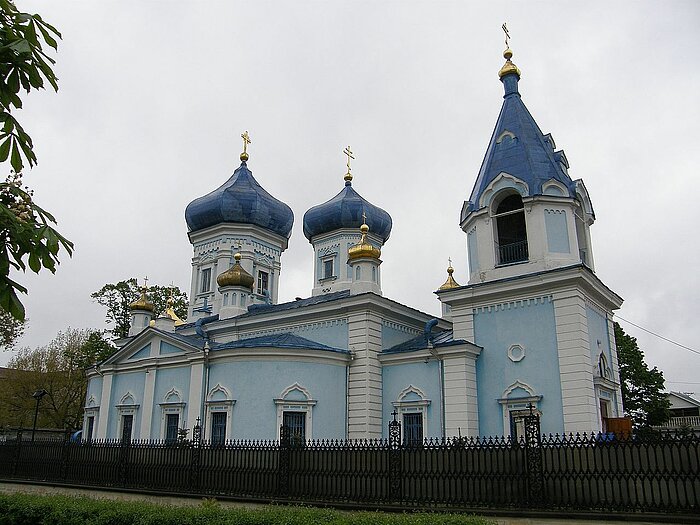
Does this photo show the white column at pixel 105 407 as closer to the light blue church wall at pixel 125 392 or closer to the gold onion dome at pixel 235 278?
the light blue church wall at pixel 125 392

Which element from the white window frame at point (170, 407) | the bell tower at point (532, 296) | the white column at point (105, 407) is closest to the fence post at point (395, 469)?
the bell tower at point (532, 296)

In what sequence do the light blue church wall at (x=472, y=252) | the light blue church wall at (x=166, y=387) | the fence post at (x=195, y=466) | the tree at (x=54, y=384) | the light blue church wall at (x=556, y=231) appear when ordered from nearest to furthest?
the fence post at (x=195, y=466) < the light blue church wall at (x=556, y=231) < the light blue church wall at (x=472, y=252) < the light blue church wall at (x=166, y=387) < the tree at (x=54, y=384)

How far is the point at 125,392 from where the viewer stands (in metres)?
20.2

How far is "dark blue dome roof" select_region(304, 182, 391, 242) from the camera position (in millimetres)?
24031

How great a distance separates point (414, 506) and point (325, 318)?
9.13 meters

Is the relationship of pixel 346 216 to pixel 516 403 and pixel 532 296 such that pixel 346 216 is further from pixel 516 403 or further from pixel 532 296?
pixel 516 403

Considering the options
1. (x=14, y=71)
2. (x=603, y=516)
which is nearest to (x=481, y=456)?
(x=603, y=516)

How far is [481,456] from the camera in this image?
926 cm

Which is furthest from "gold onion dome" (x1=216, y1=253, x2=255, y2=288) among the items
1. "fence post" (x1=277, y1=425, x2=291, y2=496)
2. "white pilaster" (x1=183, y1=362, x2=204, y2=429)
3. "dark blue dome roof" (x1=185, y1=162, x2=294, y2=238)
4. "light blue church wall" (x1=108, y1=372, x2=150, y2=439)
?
"fence post" (x1=277, y1=425, x2=291, y2=496)

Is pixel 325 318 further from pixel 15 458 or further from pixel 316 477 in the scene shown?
pixel 15 458

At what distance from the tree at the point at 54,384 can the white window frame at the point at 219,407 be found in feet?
54.5

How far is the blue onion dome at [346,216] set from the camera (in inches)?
946

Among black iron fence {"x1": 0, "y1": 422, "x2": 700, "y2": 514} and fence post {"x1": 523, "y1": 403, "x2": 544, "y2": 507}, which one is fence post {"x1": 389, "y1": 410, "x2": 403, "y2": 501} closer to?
black iron fence {"x1": 0, "y1": 422, "x2": 700, "y2": 514}

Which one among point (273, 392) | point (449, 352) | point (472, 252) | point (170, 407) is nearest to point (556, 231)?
point (472, 252)
